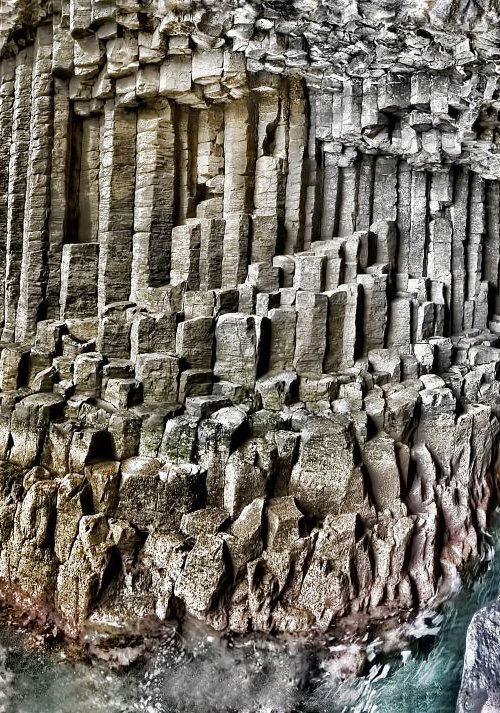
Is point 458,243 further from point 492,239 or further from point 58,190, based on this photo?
point 58,190

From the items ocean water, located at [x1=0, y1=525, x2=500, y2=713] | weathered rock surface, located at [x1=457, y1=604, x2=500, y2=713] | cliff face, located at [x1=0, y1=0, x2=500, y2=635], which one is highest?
cliff face, located at [x1=0, y1=0, x2=500, y2=635]

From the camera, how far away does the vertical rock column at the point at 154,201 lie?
340 inches

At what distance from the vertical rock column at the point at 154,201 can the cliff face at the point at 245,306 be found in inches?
1.4

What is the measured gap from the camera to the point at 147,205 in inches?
341

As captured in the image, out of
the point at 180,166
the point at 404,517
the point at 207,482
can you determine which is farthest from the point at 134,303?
the point at 404,517

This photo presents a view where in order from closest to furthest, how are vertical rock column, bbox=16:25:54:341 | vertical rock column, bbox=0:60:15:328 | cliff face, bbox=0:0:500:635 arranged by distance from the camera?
cliff face, bbox=0:0:500:635 → vertical rock column, bbox=16:25:54:341 → vertical rock column, bbox=0:60:15:328

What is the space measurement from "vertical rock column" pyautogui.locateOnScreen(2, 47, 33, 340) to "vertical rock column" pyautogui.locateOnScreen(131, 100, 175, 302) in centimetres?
185

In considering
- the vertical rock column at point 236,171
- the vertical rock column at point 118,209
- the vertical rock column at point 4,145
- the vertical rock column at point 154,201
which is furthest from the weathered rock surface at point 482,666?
the vertical rock column at point 4,145

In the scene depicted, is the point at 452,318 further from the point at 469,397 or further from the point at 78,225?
the point at 78,225

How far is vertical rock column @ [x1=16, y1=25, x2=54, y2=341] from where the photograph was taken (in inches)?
354

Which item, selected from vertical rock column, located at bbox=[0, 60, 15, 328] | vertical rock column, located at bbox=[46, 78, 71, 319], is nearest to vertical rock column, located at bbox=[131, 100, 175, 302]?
vertical rock column, located at bbox=[46, 78, 71, 319]

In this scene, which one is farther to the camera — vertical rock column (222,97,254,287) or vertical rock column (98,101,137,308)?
vertical rock column (98,101,137,308)

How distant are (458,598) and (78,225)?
7.13 m

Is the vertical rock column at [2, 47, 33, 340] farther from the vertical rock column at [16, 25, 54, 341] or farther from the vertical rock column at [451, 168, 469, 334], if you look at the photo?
the vertical rock column at [451, 168, 469, 334]
